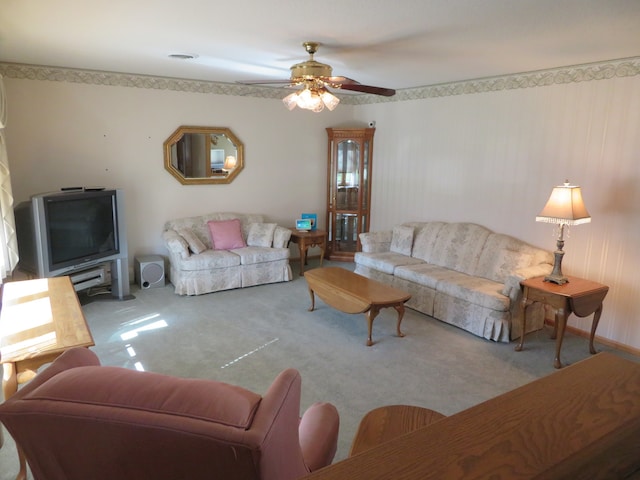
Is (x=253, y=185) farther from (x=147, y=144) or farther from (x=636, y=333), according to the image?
(x=636, y=333)

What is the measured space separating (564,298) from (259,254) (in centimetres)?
346

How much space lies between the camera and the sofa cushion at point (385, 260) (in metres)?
5.30

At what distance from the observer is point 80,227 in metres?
4.72

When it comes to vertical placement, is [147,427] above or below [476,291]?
above

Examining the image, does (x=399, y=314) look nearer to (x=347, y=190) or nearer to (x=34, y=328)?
(x=34, y=328)

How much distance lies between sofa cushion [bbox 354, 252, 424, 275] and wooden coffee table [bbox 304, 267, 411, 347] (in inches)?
26.7

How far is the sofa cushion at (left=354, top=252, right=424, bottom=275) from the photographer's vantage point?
5.30 metres

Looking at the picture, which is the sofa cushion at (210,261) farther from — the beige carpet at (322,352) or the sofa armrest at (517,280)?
the sofa armrest at (517,280)

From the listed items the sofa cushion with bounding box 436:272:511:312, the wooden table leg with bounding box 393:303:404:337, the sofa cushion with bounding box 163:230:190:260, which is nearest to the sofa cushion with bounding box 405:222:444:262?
the sofa cushion with bounding box 436:272:511:312

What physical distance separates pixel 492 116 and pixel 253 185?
329 cm

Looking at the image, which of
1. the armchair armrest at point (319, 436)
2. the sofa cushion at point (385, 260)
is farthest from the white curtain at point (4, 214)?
the sofa cushion at point (385, 260)

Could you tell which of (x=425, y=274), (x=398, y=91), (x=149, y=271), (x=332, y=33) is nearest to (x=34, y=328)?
(x=332, y=33)

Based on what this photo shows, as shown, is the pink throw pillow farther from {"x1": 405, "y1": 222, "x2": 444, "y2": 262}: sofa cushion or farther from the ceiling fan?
the ceiling fan

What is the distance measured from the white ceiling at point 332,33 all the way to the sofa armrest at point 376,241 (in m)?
2.04
